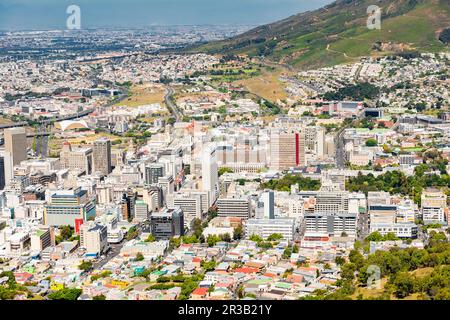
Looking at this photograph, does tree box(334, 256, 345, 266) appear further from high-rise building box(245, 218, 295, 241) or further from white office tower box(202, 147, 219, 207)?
white office tower box(202, 147, 219, 207)

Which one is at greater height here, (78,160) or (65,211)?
(78,160)

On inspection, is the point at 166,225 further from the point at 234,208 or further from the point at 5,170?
the point at 5,170

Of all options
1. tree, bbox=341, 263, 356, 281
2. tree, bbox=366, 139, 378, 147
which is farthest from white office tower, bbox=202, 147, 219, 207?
tree, bbox=366, 139, 378, 147

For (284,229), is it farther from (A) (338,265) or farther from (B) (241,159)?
(B) (241,159)

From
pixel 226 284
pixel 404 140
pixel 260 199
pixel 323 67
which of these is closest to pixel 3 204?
pixel 260 199

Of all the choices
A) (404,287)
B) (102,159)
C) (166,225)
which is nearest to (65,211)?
(166,225)

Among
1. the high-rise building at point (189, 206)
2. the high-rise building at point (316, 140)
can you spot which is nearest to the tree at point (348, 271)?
the high-rise building at point (189, 206)
